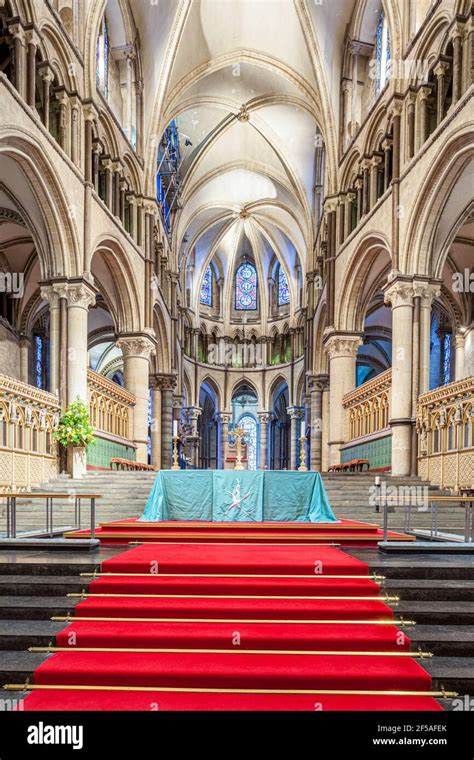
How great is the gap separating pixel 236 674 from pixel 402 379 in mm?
9988

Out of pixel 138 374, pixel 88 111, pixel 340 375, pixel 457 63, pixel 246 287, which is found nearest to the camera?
pixel 457 63

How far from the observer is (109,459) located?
15.8 m

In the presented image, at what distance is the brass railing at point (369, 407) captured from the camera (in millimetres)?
14504

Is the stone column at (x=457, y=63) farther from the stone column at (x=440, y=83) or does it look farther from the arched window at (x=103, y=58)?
the arched window at (x=103, y=58)

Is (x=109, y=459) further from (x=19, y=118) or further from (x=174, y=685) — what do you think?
(x=174, y=685)

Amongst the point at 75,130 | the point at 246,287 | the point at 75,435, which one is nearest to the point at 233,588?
the point at 75,435

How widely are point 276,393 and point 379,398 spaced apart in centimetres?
1934

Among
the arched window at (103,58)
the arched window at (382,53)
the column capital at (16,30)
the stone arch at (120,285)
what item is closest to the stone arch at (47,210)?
the column capital at (16,30)

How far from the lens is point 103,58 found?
1633 cm

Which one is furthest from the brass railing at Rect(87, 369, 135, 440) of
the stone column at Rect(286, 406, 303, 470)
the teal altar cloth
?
the stone column at Rect(286, 406, 303, 470)

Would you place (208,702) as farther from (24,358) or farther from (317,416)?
(317,416)

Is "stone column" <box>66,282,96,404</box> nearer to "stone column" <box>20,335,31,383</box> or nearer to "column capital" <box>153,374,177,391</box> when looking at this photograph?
"stone column" <box>20,335,31,383</box>

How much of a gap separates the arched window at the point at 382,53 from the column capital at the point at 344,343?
23.0 ft

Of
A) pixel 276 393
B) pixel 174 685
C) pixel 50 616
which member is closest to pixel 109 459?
pixel 50 616
